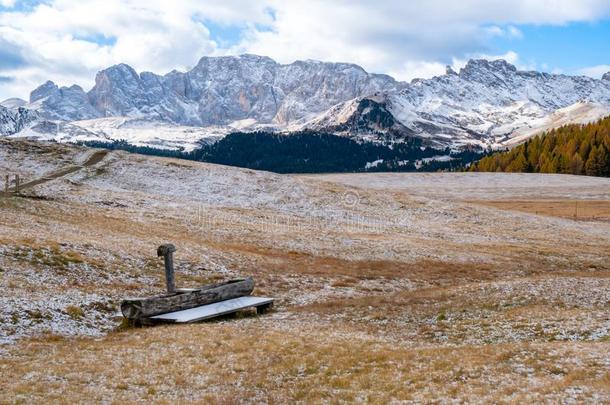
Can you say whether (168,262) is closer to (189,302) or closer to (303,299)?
(189,302)

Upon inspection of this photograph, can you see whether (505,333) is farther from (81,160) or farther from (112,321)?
(81,160)

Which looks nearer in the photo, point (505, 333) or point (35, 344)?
point (35, 344)

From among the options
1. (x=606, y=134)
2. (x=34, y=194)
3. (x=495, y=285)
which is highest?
(x=606, y=134)

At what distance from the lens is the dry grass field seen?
16484mm

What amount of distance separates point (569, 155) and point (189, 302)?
178 m

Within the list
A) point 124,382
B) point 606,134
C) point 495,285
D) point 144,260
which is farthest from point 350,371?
point 606,134

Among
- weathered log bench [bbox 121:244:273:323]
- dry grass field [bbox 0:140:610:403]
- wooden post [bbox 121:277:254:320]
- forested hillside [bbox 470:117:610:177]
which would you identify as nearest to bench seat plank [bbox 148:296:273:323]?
weathered log bench [bbox 121:244:273:323]

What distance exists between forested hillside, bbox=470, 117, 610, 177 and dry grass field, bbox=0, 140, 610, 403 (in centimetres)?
10706

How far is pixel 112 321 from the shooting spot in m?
25.6

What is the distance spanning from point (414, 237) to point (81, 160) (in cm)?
5865

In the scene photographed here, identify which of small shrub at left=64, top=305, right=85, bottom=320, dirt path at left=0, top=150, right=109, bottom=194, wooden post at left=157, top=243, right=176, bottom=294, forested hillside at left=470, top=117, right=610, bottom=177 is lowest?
small shrub at left=64, top=305, right=85, bottom=320

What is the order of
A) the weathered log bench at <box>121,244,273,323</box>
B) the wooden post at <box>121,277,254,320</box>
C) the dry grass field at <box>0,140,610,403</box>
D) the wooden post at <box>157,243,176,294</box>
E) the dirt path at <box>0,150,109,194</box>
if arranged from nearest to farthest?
the dry grass field at <box>0,140,610,403</box>, the wooden post at <box>121,277,254,320</box>, the weathered log bench at <box>121,244,273,323</box>, the wooden post at <box>157,243,176,294</box>, the dirt path at <box>0,150,109,194</box>

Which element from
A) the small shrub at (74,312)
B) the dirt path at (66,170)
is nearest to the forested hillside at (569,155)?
the dirt path at (66,170)

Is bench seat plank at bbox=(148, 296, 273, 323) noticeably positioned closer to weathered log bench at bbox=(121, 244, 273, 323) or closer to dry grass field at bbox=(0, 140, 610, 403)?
weathered log bench at bbox=(121, 244, 273, 323)
